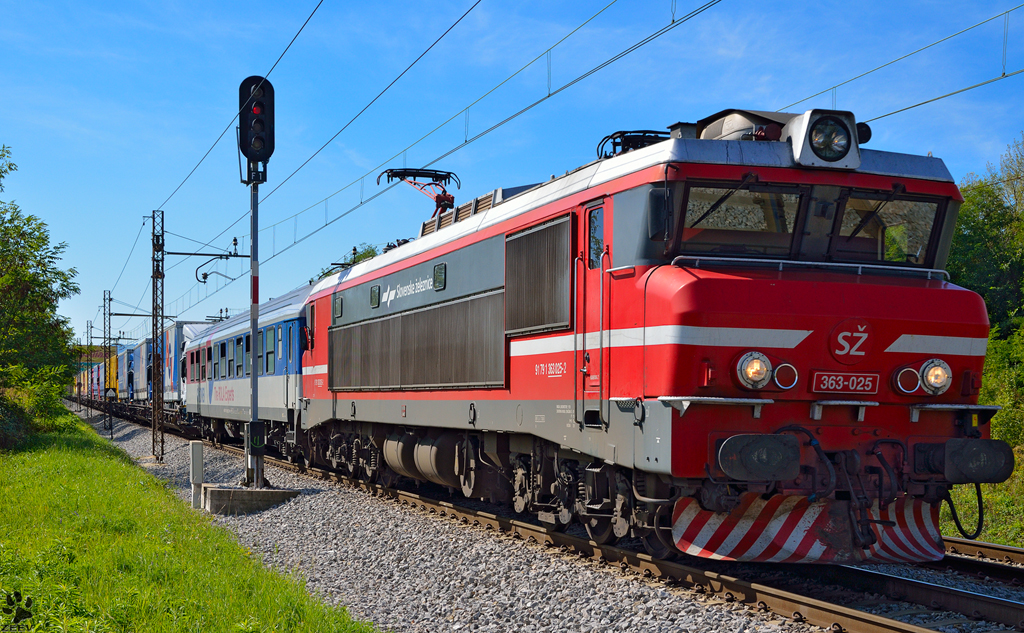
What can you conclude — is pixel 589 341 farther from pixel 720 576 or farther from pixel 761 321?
pixel 720 576

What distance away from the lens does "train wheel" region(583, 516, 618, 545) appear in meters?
8.65

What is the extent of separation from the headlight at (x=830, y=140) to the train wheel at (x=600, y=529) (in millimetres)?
3811

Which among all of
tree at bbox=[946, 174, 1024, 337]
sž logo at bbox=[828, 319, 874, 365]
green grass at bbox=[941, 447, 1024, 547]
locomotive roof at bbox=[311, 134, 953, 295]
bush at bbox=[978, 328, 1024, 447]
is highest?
tree at bbox=[946, 174, 1024, 337]

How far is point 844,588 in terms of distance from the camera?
7.42 meters

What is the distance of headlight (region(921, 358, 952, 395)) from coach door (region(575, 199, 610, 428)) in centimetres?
258

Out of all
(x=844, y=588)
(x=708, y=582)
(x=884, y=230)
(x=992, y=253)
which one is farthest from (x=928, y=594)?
(x=992, y=253)

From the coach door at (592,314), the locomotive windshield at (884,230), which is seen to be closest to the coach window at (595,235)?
the coach door at (592,314)

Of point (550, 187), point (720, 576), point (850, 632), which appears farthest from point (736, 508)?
point (550, 187)

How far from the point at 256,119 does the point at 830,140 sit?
10225 millimetres

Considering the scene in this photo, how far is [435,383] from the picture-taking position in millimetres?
11664

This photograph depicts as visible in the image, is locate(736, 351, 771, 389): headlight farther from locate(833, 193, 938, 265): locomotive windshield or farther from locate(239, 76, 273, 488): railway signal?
locate(239, 76, 273, 488): railway signal

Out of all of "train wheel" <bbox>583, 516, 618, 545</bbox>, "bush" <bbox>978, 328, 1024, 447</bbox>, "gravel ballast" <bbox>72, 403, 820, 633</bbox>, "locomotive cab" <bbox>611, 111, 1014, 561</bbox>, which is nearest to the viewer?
"gravel ballast" <bbox>72, 403, 820, 633</bbox>

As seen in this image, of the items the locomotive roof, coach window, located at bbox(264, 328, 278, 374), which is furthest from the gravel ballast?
coach window, located at bbox(264, 328, 278, 374)

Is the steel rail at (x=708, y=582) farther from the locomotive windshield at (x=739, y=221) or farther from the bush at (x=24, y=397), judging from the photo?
the bush at (x=24, y=397)
